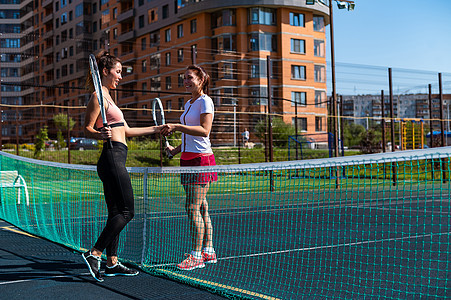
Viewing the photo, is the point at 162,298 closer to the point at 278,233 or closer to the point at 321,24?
the point at 278,233

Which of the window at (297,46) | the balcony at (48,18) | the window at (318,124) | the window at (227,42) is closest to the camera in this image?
the window at (227,42)

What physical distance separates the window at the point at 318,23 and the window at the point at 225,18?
9.17m

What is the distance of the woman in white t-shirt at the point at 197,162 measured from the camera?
16.5ft

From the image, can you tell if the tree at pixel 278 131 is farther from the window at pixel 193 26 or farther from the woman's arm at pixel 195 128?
the woman's arm at pixel 195 128

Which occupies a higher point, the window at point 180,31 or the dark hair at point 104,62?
the window at point 180,31

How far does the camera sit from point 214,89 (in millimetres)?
49281

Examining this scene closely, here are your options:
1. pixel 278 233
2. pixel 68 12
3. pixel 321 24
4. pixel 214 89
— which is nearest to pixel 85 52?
pixel 68 12

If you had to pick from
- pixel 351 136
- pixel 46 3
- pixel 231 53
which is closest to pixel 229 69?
pixel 231 53

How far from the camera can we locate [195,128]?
4934 millimetres

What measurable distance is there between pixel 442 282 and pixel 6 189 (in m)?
8.58

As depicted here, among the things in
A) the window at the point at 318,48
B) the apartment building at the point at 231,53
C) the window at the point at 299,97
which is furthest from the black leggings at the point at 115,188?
the window at the point at 318,48

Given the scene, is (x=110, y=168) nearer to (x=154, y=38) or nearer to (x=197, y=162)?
(x=197, y=162)

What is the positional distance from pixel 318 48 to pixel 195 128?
5215cm

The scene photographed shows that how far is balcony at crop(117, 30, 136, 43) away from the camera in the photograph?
6169 cm
